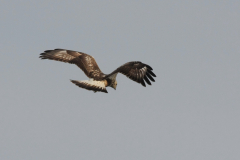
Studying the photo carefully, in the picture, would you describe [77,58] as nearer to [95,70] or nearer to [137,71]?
[95,70]

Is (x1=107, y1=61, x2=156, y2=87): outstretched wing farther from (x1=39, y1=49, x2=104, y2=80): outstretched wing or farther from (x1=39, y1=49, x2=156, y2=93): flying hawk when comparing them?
(x1=39, y1=49, x2=104, y2=80): outstretched wing

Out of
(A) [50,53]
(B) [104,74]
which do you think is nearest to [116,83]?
(B) [104,74]

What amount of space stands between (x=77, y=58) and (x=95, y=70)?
1.27m

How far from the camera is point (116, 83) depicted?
64.4 feet

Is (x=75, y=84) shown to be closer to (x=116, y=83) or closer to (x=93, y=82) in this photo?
(x=93, y=82)

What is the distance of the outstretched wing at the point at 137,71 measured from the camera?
18.0 meters

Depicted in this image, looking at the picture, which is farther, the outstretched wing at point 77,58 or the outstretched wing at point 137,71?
the outstretched wing at point 77,58

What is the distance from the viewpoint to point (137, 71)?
59.4ft

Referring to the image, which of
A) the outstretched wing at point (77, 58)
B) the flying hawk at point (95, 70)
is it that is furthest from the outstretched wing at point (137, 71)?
the outstretched wing at point (77, 58)

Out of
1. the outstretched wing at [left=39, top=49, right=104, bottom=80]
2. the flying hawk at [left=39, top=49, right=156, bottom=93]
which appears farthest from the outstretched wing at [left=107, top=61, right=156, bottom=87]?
the outstretched wing at [left=39, top=49, right=104, bottom=80]

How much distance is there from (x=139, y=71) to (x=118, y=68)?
777 millimetres

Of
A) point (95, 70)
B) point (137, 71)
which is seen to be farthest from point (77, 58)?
point (137, 71)

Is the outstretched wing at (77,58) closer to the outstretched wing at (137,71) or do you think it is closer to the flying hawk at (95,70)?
the flying hawk at (95,70)

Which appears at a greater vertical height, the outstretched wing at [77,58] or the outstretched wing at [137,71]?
the outstretched wing at [77,58]
